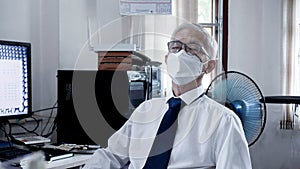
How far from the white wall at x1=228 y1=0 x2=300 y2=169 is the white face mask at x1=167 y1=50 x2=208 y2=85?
4.84 ft

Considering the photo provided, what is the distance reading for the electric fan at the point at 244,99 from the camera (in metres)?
1.58

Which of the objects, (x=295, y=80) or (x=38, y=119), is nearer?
(x=38, y=119)

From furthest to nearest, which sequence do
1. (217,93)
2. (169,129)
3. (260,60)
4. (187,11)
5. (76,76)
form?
(260,60)
(187,11)
(76,76)
(217,93)
(169,129)

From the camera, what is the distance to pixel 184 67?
1450 millimetres

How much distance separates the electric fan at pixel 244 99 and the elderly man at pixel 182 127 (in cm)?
19

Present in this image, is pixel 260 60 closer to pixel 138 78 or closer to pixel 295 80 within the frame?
pixel 295 80

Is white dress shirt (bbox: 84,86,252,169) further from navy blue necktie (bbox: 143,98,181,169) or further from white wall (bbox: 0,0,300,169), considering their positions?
white wall (bbox: 0,0,300,169)

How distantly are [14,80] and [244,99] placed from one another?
3.47 feet

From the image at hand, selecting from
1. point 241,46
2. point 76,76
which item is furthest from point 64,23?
point 241,46

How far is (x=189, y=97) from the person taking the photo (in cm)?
148

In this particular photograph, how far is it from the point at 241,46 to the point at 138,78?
47.8 inches

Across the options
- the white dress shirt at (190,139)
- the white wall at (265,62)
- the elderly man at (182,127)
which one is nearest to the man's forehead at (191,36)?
the elderly man at (182,127)

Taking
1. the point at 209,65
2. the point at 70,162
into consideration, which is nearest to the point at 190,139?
the point at 209,65

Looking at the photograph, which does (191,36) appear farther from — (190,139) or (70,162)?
(70,162)
